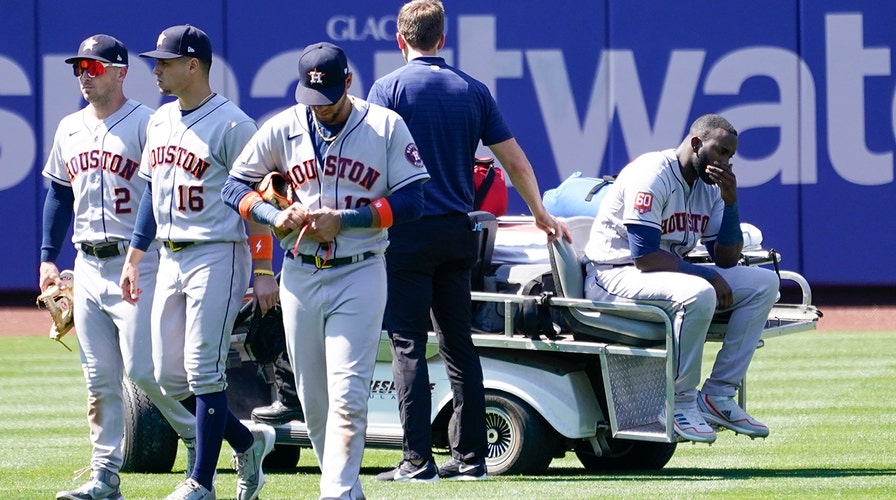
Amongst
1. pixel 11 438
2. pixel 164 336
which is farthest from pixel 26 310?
pixel 164 336

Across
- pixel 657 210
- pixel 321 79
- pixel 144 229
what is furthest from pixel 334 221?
pixel 657 210

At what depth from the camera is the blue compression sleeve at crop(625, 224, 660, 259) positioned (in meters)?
6.78

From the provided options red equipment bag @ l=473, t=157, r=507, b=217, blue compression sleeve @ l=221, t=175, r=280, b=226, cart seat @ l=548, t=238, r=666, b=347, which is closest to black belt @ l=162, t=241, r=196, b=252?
blue compression sleeve @ l=221, t=175, r=280, b=226

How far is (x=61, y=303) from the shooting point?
637cm

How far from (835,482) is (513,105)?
1143 centimetres

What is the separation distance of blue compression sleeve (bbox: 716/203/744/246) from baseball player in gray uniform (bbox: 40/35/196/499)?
2.55 m

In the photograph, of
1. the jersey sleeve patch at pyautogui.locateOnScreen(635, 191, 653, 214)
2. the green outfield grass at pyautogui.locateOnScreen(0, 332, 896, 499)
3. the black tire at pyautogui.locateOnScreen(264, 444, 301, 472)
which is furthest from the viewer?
the black tire at pyautogui.locateOnScreen(264, 444, 301, 472)

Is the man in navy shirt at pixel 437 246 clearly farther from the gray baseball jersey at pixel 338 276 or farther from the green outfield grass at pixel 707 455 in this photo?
the gray baseball jersey at pixel 338 276

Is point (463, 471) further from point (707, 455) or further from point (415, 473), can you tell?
point (707, 455)

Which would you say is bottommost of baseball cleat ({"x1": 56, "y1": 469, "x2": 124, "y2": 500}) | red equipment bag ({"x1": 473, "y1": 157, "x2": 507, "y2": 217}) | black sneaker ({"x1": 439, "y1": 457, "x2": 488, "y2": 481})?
black sneaker ({"x1": 439, "y1": 457, "x2": 488, "y2": 481})

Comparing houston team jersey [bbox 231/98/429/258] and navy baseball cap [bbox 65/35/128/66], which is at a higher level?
navy baseball cap [bbox 65/35/128/66]

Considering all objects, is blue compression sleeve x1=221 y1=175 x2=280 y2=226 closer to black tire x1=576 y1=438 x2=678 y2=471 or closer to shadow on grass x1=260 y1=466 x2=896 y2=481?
shadow on grass x1=260 y1=466 x2=896 y2=481

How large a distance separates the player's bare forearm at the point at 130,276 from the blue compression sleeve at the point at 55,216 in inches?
23.9

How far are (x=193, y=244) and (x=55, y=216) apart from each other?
841 mm
